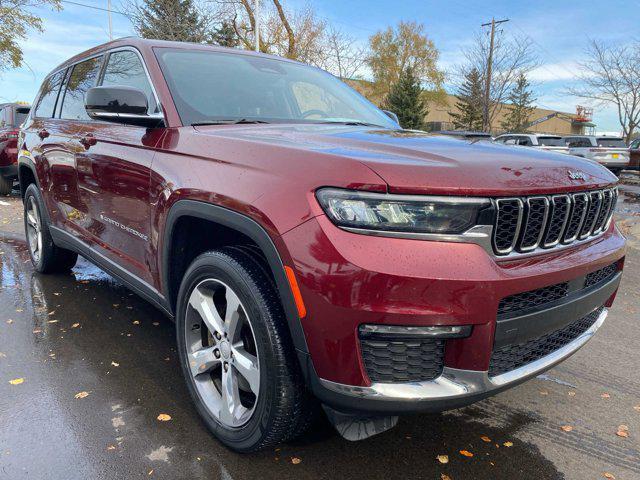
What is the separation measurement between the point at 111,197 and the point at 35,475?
61.5 inches

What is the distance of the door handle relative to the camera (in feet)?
10.7

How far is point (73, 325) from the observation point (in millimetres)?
3688

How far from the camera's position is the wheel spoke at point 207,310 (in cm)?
225

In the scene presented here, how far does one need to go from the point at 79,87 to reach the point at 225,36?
85.2 feet

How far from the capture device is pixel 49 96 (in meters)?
4.67

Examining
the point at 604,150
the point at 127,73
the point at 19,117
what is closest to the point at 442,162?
the point at 127,73

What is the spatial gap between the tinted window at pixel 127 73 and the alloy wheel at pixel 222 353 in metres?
1.12

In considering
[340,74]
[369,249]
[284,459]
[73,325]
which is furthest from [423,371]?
[340,74]

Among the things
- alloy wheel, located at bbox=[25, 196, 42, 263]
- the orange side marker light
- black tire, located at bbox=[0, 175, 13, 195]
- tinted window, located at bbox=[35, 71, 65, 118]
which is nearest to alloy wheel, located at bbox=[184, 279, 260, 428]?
the orange side marker light

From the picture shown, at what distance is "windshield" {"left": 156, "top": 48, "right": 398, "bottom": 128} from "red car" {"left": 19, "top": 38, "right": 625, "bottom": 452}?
2 centimetres

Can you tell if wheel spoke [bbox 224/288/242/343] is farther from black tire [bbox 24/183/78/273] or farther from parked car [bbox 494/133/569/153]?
parked car [bbox 494/133/569/153]

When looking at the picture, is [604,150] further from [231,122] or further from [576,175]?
[231,122]

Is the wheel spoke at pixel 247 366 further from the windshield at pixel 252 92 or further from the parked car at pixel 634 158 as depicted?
the parked car at pixel 634 158

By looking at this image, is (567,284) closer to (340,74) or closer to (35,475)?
(35,475)
